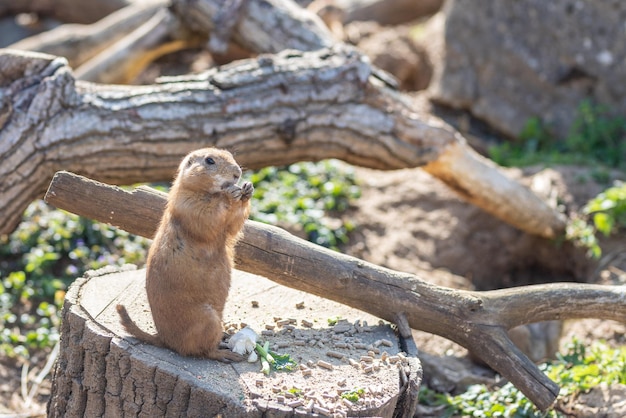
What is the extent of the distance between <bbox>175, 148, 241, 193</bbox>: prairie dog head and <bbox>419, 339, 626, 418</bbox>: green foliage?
91.2 inches

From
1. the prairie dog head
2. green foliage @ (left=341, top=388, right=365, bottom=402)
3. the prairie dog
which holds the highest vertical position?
the prairie dog head

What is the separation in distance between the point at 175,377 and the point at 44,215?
13.3ft

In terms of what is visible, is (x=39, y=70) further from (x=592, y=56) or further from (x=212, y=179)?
(x=592, y=56)

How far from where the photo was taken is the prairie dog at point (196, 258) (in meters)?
4.24

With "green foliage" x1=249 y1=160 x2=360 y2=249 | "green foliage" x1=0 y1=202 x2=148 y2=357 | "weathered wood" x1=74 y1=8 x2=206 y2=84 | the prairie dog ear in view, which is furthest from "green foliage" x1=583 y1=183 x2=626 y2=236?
the prairie dog ear

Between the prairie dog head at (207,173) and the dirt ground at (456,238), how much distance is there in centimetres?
330

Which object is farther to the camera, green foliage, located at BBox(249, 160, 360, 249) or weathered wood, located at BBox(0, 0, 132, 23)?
weathered wood, located at BBox(0, 0, 132, 23)

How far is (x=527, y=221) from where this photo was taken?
7.61 m

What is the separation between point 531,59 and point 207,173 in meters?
6.25

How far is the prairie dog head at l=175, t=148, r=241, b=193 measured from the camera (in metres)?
4.40

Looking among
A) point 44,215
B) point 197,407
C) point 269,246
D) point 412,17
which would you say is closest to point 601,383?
point 269,246

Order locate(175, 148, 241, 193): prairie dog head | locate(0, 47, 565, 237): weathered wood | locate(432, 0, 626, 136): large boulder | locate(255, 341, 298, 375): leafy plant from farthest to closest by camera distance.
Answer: locate(432, 0, 626, 136): large boulder → locate(0, 47, 565, 237): weathered wood → locate(175, 148, 241, 193): prairie dog head → locate(255, 341, 298, 375): leafy plant

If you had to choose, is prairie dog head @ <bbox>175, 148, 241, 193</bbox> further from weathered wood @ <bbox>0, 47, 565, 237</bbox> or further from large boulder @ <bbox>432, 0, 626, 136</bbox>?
large boulder @ <bbox>432, 0, 626, 136</bbox>

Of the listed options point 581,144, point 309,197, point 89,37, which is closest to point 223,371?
point 309,197
